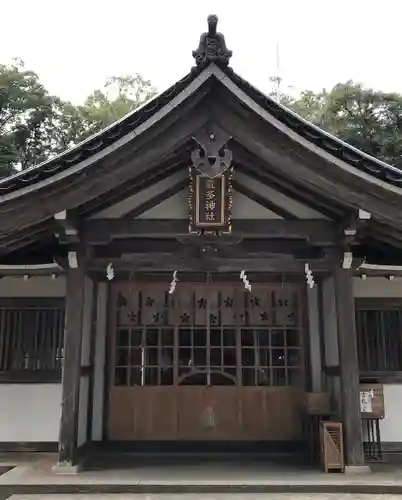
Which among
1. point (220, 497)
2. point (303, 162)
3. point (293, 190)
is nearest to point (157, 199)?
point (293, 190)

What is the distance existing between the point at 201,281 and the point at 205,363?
4.32 ft

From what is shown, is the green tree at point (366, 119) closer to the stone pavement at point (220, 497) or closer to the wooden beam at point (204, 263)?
the wooden beam at point (204, 263)

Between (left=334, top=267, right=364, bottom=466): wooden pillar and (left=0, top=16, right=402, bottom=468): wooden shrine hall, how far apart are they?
2 cm

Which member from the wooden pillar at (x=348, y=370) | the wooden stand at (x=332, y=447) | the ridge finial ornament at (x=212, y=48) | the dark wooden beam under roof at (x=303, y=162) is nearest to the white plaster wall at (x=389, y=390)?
the wooden pillar at (x=348, y=370)

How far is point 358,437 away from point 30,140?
19106 mm

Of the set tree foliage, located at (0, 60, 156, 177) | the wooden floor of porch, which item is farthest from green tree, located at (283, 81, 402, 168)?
the wooden floor of porch

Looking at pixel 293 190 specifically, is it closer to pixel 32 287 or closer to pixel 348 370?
pixel 348 370

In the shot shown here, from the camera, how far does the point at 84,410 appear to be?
25.3 ft

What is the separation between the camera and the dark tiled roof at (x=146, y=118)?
6.39 meters

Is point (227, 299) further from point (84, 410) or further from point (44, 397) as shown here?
point (44, 397)

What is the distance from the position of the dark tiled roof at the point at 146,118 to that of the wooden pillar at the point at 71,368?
137 cm

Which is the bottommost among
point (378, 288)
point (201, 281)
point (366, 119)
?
point (378, 288)

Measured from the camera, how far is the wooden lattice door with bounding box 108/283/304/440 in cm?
811

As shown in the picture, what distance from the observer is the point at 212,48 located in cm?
634
